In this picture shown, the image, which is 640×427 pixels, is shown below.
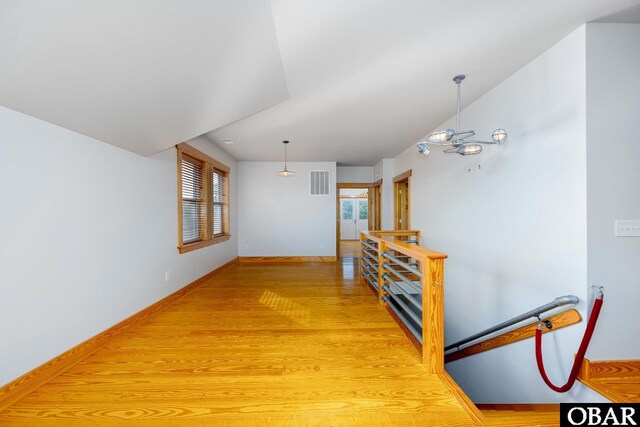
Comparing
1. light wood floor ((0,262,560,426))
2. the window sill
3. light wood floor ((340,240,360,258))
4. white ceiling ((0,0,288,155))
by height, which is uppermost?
white ceiling ((0,0,288,155))

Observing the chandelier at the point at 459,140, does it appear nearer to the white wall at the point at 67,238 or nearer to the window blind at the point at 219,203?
the white wall at the point at 67,238

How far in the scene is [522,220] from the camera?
228cm

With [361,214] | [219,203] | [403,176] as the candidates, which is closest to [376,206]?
[403,176]

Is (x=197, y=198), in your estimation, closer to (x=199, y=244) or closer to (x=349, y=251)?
(x=199, y=244)

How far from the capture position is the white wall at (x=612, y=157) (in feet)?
5.67

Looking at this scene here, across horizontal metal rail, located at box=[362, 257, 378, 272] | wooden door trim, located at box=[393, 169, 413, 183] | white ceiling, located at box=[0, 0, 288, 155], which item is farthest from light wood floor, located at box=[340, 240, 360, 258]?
white ceiling, located at box=[0, 0, 288, 155]

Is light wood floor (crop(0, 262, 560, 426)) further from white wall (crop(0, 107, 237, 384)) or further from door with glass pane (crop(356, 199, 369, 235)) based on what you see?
door with glass pane (crop(356, 199, 369, 235))

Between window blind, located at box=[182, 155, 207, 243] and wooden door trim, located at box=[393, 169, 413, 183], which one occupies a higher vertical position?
wooden door trim, located at box=[393, 169, 413, 183]

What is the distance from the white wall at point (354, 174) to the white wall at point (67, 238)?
15.6 feet

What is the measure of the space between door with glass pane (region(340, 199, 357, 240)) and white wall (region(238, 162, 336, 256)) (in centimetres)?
479

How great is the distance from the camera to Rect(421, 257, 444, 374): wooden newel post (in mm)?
1742

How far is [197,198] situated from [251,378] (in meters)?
3.22

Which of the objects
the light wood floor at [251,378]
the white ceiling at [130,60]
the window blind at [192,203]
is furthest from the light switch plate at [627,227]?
the window blind at [192,203]

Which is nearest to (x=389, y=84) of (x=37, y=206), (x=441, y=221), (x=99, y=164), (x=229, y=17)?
(x=229, y=17)
